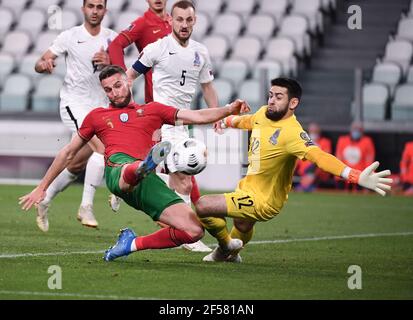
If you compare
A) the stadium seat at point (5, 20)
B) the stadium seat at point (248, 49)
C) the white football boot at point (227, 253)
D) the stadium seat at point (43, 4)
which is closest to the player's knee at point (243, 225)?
the white football boot at point (227, 253)

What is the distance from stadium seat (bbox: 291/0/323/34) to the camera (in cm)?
2162

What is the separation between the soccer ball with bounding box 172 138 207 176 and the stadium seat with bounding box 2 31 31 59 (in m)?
Answer: 14.3

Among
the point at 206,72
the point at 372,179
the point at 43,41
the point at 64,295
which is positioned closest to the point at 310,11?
the point at 43,41

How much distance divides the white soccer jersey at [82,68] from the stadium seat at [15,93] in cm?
828

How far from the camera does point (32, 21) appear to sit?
2322cm

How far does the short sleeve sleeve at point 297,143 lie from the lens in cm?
877

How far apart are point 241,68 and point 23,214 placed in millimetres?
7634

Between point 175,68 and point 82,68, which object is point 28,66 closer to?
point 82,68

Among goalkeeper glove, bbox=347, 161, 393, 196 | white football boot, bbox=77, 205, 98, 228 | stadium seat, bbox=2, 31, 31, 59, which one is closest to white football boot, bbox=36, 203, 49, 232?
white football boot, bbox=77, 205, 98, 228

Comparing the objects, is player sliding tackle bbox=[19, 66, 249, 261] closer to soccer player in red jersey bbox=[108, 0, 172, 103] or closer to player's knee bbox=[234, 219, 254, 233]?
player's knee bbox=[234, 219, 254, 233]

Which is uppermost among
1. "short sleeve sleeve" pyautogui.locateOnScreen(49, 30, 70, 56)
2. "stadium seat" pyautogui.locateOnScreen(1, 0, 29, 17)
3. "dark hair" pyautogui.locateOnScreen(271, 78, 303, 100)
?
"stadium seat" pyautogui.locateOnScreen(1, 0, 29, 17)

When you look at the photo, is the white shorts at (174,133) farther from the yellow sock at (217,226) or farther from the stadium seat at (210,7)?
the stadium seat at (210,7)

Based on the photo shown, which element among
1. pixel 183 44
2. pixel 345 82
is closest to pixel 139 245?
pixel 183 44

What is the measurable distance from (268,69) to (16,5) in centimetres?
706
